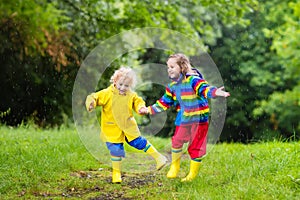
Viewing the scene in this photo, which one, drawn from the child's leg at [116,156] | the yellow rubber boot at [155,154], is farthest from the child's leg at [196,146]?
the child's leg at [116,156]

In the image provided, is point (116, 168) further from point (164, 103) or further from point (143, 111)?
point (164, 103)

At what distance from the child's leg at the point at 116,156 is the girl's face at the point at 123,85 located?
1.76 ft

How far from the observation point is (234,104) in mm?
17906

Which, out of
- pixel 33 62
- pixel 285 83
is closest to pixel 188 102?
pixel 33 62

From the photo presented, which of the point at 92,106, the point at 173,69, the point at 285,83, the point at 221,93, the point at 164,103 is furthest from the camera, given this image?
the point at 285,83

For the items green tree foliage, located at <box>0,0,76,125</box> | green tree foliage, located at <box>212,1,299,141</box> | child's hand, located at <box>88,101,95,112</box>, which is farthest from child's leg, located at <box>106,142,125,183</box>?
green tree foliage, located at <box>212,1,299,141</box>

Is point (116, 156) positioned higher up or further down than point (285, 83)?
further down

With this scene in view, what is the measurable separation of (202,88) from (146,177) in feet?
4.49

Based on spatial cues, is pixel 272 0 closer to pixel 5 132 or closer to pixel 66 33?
pixel 66 33

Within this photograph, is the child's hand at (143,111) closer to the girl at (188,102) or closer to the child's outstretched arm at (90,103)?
the girl at (188,102)

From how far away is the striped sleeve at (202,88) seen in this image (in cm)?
437

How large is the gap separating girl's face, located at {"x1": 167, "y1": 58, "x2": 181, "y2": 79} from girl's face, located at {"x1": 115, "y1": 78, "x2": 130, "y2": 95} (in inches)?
16.0

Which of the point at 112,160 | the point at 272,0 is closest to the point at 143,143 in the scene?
the point at 112,160

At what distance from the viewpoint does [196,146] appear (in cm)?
475
